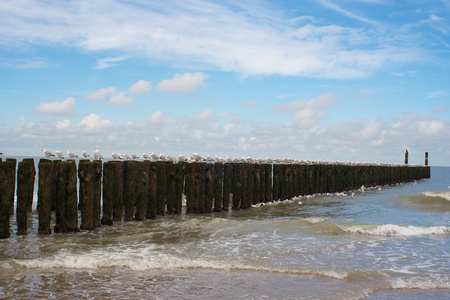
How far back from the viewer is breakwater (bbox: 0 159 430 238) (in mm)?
9797

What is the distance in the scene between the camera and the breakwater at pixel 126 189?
9.80 meters

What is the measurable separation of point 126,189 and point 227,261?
15.7ft

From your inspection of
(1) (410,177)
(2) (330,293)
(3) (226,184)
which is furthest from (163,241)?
(1) (410,177)

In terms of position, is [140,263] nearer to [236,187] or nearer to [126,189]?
[126,189]

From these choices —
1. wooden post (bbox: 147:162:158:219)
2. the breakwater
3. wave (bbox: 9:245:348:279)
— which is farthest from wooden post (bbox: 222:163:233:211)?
wave (bbox: 9:245:348:279)

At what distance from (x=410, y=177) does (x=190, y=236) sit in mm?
44531

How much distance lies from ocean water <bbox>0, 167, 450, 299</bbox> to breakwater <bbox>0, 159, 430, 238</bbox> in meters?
0.48

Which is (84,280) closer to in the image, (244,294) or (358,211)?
(244,294)

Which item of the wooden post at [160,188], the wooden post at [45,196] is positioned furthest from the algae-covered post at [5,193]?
the wooden post at [160,188]

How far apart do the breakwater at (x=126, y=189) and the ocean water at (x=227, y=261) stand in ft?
1.59

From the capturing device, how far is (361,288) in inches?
252

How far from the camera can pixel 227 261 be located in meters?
7.84

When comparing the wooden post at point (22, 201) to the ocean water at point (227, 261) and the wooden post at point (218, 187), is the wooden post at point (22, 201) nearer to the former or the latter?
the ocean water at point (227, 261)

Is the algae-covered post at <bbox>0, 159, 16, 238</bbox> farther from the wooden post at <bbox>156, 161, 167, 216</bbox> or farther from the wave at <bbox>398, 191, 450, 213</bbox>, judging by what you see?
the wave at <bbox>398, 191, 450, 213</bbox>
